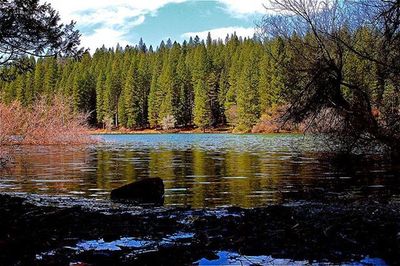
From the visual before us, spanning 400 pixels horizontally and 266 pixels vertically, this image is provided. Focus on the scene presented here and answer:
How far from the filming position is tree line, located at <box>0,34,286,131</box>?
94.0 metres

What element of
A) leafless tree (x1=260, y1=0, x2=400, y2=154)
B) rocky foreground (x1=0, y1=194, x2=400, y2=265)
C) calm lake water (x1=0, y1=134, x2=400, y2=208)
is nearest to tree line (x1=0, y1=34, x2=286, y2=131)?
calm lake water (x1=0, y1=134, x2=400, y2=208)

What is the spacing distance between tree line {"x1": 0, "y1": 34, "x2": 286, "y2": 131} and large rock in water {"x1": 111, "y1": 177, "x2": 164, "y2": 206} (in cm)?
7363

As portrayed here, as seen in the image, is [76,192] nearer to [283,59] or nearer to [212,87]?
[283,59]

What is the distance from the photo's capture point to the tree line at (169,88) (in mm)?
94000

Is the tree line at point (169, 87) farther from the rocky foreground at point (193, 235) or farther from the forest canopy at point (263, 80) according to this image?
the rocky foreground at point (193, 235)

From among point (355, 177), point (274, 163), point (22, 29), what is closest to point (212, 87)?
point (274, 163)

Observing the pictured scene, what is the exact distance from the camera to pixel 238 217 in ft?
35.4

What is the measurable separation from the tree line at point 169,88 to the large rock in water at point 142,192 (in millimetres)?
73631

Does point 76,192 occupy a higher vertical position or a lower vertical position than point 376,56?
lower

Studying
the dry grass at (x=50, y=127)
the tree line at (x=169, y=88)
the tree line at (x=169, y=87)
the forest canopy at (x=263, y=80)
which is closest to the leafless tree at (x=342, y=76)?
the forest canopy at (x=263, y=80)

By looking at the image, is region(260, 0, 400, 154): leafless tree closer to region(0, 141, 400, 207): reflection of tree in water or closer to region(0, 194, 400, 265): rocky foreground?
region(0, 141, 400, 207): reflection of tree in water

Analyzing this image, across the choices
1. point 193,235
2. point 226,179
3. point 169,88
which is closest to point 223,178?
point 226,179

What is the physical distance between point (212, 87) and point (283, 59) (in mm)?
90420

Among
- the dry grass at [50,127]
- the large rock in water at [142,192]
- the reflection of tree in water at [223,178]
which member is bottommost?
the reflection of tree in water at [223,178]
